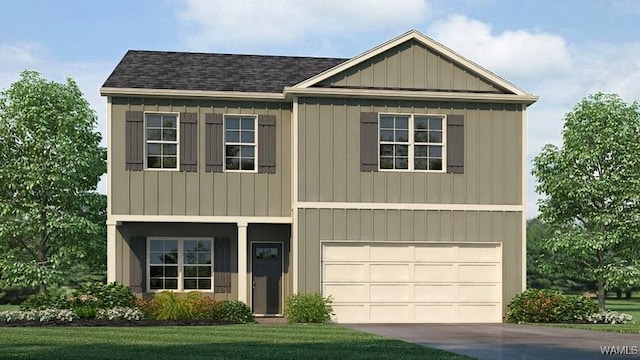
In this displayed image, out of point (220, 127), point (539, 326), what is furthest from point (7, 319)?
point (539, 326)

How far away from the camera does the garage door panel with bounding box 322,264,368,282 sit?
2470cm

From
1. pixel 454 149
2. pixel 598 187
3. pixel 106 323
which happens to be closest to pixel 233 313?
pixel 106 323

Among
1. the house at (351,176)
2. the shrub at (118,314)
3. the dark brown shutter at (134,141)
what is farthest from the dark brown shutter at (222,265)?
the shrub at (118,314)

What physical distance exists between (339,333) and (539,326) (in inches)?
222

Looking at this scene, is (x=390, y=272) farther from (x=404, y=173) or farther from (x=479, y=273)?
(x=404, y=173)

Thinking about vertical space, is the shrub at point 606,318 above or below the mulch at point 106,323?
below

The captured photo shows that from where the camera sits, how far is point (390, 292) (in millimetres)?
24969

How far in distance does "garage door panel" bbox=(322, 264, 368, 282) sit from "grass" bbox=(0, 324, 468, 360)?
3.29m

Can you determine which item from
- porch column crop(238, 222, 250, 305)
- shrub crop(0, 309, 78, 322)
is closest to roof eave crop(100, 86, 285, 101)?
porch column crop(238, 222, 250, 305)

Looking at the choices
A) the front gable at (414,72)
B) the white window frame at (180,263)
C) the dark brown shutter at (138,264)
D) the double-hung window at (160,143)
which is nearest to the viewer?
the front gable at (414,72)

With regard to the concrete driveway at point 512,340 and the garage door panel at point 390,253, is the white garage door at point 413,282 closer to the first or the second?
the garage door panel at point 390,253

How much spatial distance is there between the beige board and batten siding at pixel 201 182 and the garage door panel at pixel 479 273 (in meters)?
4.78

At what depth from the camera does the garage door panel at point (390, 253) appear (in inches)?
982

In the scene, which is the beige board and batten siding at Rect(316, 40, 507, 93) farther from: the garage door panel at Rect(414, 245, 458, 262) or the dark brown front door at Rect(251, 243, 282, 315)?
the dark brown front door at Rect(251, 243, 282, 315)
